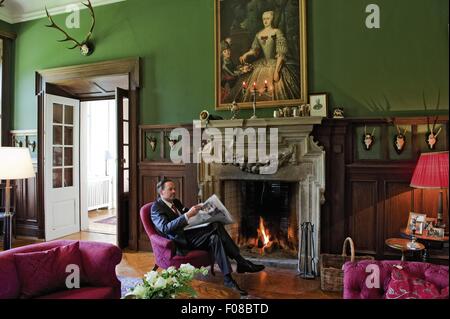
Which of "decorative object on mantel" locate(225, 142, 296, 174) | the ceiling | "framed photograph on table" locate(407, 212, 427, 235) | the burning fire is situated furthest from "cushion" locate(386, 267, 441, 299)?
the ceiling

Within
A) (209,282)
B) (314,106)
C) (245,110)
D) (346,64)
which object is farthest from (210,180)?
(346,64)

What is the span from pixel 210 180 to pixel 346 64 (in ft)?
6.44

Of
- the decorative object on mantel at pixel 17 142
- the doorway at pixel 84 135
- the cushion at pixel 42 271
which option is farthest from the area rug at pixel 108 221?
the cushion at pixel 42 271

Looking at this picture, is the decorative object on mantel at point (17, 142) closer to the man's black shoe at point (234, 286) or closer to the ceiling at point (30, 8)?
the ceiling at point (30, 8)

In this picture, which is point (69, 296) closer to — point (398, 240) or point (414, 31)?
point (398, 240)

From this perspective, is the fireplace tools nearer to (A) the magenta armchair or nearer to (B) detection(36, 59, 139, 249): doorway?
(A) the magenta armchair

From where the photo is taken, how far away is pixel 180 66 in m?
4.14

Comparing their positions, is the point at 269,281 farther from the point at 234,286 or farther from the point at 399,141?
the point at 399,141

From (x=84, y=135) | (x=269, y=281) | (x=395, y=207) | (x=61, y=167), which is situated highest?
(x=84, y=135)

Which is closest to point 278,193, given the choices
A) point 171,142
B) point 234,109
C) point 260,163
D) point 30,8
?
point 260,163

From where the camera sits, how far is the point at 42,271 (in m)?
1.97

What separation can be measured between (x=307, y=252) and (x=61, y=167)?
3.88 meters

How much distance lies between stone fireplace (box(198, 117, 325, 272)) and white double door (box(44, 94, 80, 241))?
2.50m

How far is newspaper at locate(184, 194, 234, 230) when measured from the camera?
3.04m
